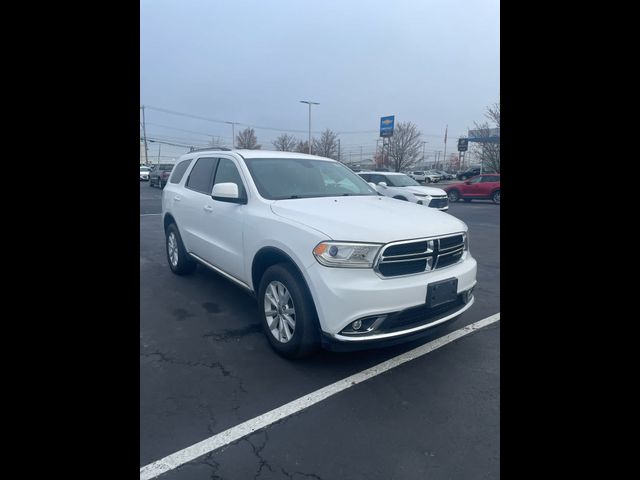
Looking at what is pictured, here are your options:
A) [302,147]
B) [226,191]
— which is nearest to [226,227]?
[226,191]

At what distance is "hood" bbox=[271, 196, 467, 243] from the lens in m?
2.93

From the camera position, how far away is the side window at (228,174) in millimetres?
4152

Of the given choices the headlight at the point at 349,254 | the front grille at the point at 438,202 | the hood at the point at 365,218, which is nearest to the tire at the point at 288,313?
the headlight at the point at 349,254

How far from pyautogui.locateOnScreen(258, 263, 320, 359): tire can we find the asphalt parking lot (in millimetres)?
175

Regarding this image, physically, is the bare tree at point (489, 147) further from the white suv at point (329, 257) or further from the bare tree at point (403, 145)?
the white suv at point (329, 257)

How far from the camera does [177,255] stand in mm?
5707

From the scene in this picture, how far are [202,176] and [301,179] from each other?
1.61m

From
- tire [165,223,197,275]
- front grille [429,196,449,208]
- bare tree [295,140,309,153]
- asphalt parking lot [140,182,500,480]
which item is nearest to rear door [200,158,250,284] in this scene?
asphalt parking lot [140,182,500,480]

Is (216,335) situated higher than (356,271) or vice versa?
(356,271)

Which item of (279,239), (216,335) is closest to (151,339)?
(216,335)
